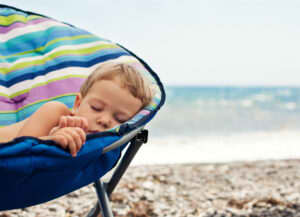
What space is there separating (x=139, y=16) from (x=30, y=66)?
10.8m

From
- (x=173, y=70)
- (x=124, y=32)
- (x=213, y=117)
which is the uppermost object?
(x=124, y=32)

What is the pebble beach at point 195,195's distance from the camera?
188cm

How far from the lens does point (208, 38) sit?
48.3 feet

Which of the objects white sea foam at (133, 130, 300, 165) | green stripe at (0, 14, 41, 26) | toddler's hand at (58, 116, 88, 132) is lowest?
white sea foam at (133, 130, 300, 165)

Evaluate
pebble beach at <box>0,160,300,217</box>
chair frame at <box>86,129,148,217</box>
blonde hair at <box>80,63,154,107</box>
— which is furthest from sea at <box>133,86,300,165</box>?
blonde hair at <box>80,63,154,107</box>

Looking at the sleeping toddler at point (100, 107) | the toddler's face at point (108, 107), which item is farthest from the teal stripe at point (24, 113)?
the toddler's face at point (108, 107)

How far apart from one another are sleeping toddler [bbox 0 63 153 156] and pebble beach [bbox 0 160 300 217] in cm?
80

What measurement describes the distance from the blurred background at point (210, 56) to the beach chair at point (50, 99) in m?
3.60

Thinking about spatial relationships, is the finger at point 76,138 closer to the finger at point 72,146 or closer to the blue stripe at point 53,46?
the finger at point 72,146

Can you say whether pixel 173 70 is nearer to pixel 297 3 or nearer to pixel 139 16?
pixel 139 16

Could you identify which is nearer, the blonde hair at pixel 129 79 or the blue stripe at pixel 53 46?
the blonde hair at pixel 129 79

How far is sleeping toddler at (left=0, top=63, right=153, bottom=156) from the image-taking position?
1.04 meters

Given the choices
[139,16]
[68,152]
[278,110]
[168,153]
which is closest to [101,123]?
[68,152]

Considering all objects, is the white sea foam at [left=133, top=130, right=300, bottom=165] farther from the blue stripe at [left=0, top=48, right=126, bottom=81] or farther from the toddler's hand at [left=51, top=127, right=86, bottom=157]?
the toddler's hand at [left=51, top=127, right=86, bottom=157]
